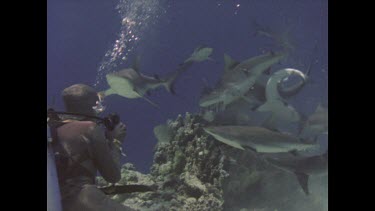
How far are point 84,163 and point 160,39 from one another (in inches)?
731

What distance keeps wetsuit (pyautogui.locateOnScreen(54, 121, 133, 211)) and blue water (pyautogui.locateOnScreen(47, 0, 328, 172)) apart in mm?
11551

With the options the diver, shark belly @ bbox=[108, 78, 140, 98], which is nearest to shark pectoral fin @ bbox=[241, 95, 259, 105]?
shark belly @ bbox=[108, 78, 140, 98]

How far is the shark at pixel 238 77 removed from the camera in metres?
4.67

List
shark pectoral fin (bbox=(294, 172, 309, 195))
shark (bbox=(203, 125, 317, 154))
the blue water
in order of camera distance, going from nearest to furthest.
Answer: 1. shark (bbox=(203, 125, 317, 154))
2. shark pectoral fin (bbox=(294, 172, 309, 195))
3. the blue water

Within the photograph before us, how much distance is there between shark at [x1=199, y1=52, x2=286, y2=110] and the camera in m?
4.67

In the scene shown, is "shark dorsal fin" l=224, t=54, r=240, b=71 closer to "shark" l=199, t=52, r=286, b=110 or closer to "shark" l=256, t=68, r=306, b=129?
"shark" l=199, t=52, r=286, b=110

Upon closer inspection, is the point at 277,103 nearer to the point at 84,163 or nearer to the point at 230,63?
the point at 230,63

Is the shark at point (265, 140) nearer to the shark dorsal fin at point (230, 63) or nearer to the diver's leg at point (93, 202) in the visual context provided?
the shark dorsal fin at point (230, 63)

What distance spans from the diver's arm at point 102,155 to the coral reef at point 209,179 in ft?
5.78

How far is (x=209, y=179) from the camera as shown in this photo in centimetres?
461

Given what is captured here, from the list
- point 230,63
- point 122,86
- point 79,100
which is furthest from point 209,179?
point 79,100

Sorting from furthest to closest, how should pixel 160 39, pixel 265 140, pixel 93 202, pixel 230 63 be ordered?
pixel 160 39 < pixel 230 63 < pixel 265 140 < pixel 93 202

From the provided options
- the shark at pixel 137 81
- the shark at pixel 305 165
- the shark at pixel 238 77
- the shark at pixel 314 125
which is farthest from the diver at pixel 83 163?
the shark at pixel 314 125
